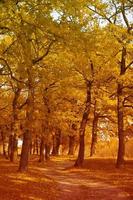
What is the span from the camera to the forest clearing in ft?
53.4

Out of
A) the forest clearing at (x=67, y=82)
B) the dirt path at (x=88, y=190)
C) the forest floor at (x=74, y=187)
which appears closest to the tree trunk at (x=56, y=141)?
the forest clearing at (x=67, y=82)

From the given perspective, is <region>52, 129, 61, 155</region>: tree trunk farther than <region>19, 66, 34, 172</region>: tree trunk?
Yes

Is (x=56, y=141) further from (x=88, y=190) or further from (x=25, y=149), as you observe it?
(x=88, y=190)

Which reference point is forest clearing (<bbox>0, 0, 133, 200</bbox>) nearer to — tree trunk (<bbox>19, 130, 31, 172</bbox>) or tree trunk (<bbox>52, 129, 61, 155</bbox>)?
tree trunk (<bbox>19, 130, 31, 172</bbox>)

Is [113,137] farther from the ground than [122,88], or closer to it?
closer to it

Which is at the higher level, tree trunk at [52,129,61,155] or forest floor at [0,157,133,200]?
tree trunk at [52,129,61,155]

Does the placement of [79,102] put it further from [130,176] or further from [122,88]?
[130,176]

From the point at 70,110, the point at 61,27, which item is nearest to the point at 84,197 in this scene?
the point at 61,27

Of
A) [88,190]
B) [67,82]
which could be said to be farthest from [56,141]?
[88,190]

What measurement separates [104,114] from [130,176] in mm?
18381

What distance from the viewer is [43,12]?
15797mm

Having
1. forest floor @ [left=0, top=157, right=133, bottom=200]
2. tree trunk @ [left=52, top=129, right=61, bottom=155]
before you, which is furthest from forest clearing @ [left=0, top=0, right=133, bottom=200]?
tree trunk @ [left=52, top=129, right=61, bottom=155]

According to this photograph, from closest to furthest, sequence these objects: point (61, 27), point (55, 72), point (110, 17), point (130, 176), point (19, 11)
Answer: point (19, 11), point (61, 27), point (130, 176), point (55, 72), point (110, 17)

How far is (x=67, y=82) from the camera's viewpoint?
33.0 meters
